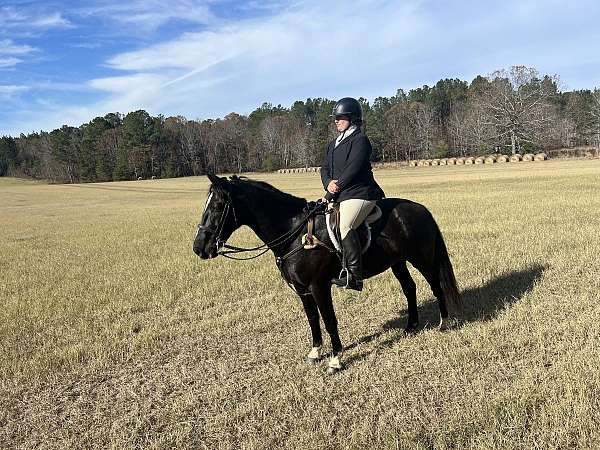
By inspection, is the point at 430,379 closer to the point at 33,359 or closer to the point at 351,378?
the point at 351,378

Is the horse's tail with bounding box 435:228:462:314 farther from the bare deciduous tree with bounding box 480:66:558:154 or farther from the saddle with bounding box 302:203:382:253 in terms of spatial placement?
the bare deciduous tree with bounding box 480:66:558:154

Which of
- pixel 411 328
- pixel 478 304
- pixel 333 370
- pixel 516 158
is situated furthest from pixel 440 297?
pixel 516 158

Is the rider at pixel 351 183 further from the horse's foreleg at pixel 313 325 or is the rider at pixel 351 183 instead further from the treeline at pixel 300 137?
the treeline at pixel 300 137

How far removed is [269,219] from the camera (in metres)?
5.75

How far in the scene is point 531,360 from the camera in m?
5.28

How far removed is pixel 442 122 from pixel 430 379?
113 m

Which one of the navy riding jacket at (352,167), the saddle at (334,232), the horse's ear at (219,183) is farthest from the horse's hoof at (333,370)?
the horse's ear at (219,183)

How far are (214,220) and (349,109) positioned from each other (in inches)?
87.1

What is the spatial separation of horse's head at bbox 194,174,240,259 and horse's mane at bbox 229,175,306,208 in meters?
0.20

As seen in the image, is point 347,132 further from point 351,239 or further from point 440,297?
point 440,297

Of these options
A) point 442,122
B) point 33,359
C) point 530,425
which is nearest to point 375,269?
point 530,425

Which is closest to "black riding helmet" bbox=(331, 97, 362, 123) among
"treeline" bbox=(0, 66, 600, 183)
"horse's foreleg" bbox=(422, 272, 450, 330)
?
"horse's foreleg" bbox=(422, 272, 450, 330)

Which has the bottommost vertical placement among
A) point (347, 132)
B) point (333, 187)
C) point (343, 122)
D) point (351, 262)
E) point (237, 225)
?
point (351, 262)

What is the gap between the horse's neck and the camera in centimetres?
570
